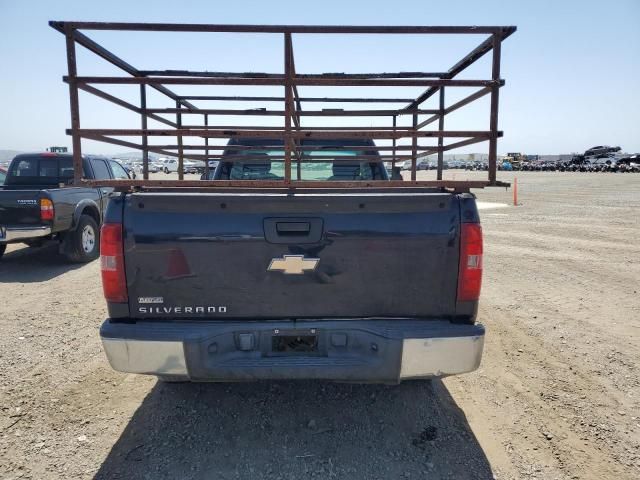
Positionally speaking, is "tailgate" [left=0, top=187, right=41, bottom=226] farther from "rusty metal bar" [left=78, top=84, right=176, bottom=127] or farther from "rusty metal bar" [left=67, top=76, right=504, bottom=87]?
"rusty metal bar" [left=67, top=76, right=504, bottom=87]

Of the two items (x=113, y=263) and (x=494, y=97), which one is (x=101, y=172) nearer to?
(x=113, y=263)

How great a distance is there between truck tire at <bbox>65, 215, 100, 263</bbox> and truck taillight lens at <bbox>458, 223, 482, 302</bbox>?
23.7 ft

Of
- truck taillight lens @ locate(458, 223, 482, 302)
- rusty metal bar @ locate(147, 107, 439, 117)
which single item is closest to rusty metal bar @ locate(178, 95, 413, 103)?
rusty metal bar @ locate(147, 107, 439, 117)

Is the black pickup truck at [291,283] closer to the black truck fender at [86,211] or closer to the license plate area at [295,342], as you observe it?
the license plate area at [295,342]

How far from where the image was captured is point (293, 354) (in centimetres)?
259

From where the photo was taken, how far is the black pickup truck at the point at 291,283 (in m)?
2.52

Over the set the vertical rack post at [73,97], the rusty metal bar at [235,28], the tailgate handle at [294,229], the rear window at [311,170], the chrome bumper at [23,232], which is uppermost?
the rusty metal bar at [235,28]

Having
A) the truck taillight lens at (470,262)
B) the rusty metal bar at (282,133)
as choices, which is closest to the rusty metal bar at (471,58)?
the rusty metal bar at (282,133)

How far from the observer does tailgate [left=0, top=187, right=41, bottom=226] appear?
6957mm

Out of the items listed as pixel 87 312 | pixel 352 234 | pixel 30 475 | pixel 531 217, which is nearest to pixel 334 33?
pixel 352 234

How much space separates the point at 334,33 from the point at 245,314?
1.87 m

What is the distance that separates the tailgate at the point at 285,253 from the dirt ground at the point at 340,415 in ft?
2.92

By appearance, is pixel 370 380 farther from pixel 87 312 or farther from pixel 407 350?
pixel 87 312

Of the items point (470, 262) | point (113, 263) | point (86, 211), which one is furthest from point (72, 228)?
point (470, 262)
